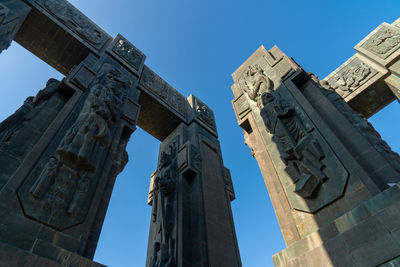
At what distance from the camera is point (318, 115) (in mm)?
5422

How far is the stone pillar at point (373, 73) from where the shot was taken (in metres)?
8.12

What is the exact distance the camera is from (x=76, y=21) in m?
10.4

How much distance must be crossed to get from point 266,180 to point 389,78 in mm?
6706

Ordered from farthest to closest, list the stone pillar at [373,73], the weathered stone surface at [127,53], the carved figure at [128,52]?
the carved figure at [128,52] < the weathered stone surface at [127,53] < the stone pillar at [373,73]

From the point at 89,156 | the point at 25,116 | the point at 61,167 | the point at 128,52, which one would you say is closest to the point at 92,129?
the point at 89,156

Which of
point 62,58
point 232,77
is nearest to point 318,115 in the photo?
point 232,77

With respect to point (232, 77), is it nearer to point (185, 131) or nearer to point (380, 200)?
point (185, 131)

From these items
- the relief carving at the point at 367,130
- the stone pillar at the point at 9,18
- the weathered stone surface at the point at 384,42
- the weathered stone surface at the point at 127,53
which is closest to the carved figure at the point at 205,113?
the weathered stone surface at the point at 127,53

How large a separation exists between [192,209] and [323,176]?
4849 mm

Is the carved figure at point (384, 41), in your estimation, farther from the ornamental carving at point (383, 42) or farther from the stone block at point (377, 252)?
the stone block at point (377, 252)

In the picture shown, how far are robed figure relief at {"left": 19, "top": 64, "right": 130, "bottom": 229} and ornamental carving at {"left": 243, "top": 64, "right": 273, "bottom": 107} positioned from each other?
4.28 m

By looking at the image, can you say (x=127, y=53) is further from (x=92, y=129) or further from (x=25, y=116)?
(x=92, y=129)

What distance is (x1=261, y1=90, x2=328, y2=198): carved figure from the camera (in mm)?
4727

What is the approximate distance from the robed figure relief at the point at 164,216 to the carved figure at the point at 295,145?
424cm
